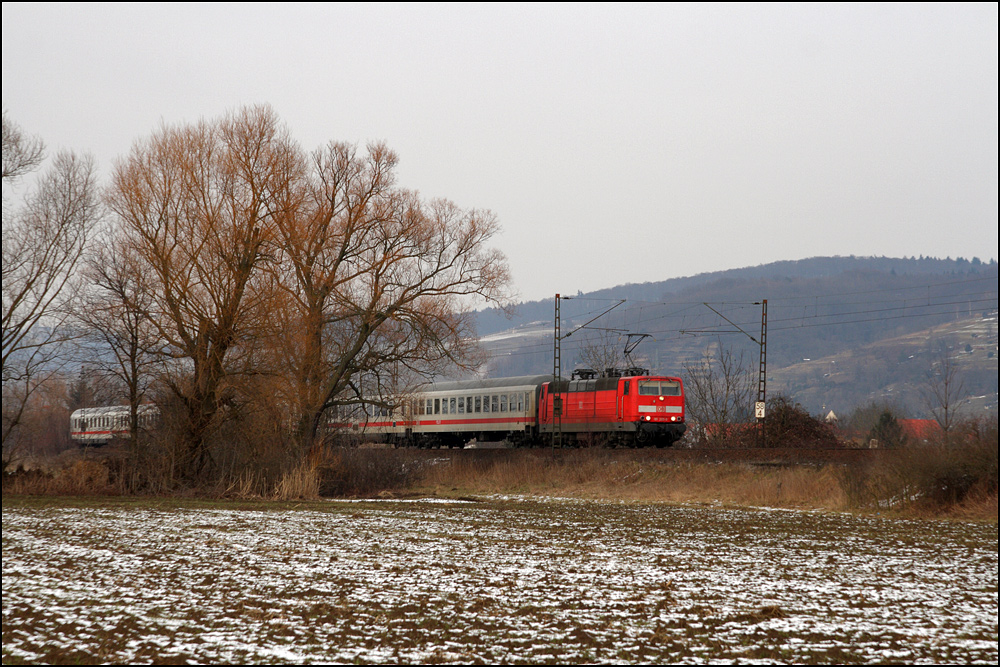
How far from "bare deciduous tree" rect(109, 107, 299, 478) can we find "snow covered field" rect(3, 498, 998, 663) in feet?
36.1

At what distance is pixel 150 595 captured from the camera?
909cm

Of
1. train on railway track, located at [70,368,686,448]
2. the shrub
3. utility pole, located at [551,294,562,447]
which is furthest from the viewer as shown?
train on railway track, located at [70,368,686,448]

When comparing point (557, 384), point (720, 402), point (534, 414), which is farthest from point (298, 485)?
point (720, 402)

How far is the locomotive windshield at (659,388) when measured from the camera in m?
37.7

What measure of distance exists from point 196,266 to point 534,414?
65.6 feet

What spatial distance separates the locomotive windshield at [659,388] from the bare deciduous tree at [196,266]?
55.4 feet

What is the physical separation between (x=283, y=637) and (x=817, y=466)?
21.2 m

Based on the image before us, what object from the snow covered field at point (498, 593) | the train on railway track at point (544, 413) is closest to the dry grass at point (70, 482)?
the snow covered field at point (498, 593)

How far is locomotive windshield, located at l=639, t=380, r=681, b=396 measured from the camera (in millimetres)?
37719

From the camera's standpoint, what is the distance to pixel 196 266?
88.9 ft

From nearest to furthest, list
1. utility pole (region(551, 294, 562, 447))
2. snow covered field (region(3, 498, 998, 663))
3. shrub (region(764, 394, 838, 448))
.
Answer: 1. snow covered field (region(3, 498, 998, 663))
2. utility pole (region(551, 294, 562, 447))
3. shrub (region(764, 394, 838, 448))

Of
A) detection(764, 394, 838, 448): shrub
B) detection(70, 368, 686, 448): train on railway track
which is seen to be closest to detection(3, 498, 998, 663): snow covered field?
detection(70, 368, 686, 448): train on railway track

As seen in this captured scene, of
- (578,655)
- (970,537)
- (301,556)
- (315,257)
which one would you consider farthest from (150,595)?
(315,257)

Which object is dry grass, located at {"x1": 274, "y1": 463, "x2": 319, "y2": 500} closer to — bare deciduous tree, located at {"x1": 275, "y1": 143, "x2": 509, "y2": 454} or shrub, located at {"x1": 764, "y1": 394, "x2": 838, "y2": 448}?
bare deciduous tree, located at {"x1": 275, "y1": 143, "x2": 509, "y2": 454}
